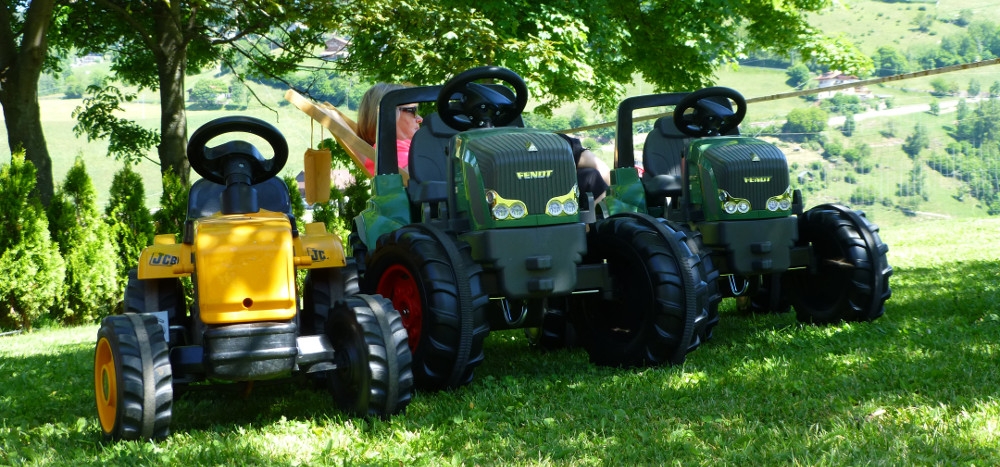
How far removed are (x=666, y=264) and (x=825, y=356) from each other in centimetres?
102

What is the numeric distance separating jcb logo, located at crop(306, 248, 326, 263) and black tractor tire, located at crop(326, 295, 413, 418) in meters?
0.44

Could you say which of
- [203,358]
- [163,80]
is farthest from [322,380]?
[163,80]

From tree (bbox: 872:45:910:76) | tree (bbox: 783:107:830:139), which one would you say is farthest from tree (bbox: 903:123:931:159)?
tree (bbox: 872:45:910:76)

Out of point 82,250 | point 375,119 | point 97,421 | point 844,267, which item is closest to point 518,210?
point 97,421

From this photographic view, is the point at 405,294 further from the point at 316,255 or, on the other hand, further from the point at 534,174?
the point at 534,174

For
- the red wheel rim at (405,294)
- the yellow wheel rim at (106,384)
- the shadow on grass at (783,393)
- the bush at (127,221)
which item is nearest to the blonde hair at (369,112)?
the shadow on grass at (783,393)

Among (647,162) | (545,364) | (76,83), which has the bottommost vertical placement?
(545,364)

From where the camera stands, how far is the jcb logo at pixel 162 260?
488 centimetres

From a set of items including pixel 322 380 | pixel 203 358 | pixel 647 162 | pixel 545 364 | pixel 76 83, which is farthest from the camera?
pixel 76 83

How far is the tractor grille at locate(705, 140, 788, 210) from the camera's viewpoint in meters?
6.21

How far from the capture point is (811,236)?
672 centimetres

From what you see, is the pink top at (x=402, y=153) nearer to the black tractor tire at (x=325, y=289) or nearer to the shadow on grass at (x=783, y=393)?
the shadow on grass at (x=783, y=393)

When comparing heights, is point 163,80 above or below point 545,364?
above

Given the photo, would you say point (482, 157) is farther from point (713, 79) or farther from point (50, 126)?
point (50, 126)
